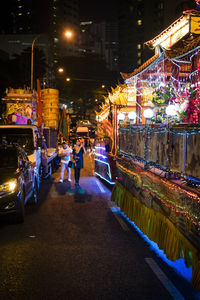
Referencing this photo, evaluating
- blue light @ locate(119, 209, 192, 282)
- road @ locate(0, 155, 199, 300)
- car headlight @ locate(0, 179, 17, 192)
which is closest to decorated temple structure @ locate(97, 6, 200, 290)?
blue light @ locate(119, 209, 192, 282)

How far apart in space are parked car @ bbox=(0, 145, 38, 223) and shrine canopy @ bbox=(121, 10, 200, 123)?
475cm

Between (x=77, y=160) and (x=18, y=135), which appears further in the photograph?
(x=77, y=160)

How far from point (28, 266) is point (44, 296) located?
0.99m

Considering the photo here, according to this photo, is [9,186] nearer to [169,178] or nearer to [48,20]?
[169,178]

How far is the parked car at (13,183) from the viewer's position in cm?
643

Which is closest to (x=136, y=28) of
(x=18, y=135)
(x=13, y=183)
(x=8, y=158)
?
(x=18, y=135)

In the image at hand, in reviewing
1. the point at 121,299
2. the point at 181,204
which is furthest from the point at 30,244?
the point at 181,204

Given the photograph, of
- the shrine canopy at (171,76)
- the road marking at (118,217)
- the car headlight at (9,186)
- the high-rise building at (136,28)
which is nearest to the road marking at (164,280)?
the road marking at (118,217)

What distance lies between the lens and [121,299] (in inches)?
143

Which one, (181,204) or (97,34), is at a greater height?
(97,34)

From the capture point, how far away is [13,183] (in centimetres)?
658

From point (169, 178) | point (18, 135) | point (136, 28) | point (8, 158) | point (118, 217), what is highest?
point (136, 28)

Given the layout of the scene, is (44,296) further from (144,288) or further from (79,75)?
(79,75)

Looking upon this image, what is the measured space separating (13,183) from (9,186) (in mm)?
113
